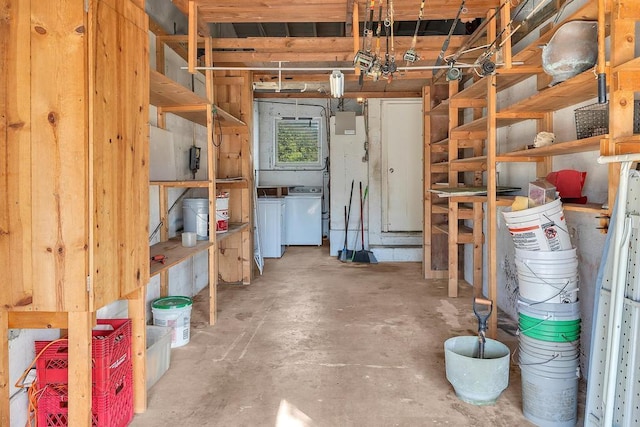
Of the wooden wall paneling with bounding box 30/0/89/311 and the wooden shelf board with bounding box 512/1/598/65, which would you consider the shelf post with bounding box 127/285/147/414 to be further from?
the wooden shelf board with bounding box 512/1/598/65

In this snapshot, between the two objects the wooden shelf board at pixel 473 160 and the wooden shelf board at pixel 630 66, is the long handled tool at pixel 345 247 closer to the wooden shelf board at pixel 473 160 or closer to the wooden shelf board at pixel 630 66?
the wooden shelf board at pixel 473 160

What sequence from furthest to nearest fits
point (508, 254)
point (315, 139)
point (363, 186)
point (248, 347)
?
point (315, 139) → point (363, 186) → point (508, 254) → point (248, 347)

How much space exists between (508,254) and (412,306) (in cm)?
96

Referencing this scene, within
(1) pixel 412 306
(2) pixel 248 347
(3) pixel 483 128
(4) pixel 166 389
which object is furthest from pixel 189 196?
(3) pixel 483 128

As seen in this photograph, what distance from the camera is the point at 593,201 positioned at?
7.66ft

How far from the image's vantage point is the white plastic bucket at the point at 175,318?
2.78m

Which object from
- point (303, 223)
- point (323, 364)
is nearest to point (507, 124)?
point (323, 364)

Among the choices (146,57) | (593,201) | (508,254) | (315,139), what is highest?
(315,139)

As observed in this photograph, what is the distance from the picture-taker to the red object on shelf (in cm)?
167

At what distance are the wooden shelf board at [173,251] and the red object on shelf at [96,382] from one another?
0.51m

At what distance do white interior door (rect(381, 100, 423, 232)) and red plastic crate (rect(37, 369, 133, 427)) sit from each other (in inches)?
186

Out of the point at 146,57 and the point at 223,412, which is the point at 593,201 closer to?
the point at 223,412

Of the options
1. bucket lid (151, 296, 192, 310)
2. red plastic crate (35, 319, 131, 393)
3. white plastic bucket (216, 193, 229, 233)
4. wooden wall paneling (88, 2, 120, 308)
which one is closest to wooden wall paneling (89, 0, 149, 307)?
wooden wall paneling (88, 2, 120, 308)

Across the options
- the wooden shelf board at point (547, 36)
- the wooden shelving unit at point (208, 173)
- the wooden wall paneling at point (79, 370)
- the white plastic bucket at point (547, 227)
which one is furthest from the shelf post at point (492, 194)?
the wooden wall paneling at point (79, 370)
